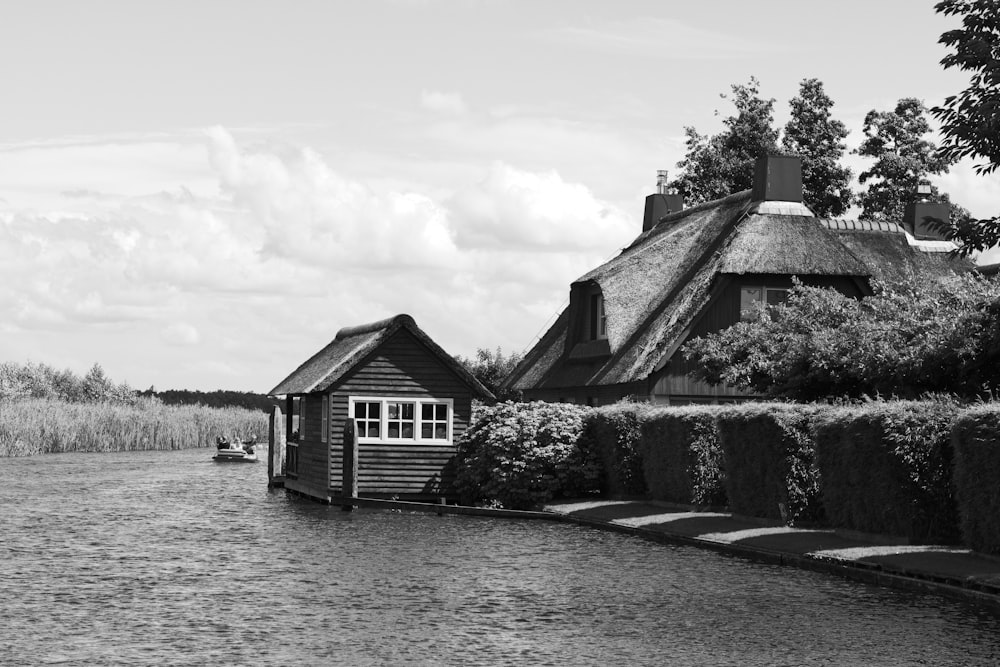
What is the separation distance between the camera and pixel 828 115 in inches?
2495

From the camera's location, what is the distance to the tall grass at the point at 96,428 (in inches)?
2653

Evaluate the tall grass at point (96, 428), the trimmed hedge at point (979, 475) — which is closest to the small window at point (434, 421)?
the trimmed hedge at point (979, 475)

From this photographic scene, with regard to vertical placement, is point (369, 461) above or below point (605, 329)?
below

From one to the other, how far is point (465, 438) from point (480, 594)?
19.7 meters

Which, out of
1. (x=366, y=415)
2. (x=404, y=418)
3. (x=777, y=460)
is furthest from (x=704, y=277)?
(x=777, y=460)

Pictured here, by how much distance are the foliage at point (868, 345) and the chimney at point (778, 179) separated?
6438mm

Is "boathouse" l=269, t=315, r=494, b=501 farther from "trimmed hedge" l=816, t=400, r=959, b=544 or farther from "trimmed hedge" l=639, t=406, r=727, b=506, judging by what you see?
"trimmed hedge" l=816, t=400, r=959, b=544

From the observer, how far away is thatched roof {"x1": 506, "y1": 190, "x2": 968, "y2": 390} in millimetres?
42000

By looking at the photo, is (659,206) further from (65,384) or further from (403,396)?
(65,384)

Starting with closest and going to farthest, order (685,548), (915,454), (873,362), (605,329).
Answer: (915,454) < (685,548) < (873,362) < (605,329)

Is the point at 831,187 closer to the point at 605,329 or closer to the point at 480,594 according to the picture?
the point at 605,329

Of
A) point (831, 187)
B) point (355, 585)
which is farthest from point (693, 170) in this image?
point (355, 585)

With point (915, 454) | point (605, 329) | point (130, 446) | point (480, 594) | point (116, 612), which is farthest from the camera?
point (130, 446)

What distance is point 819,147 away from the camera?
63031 mm
